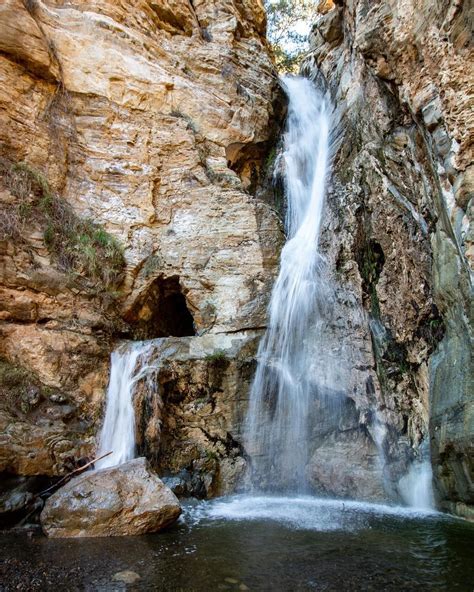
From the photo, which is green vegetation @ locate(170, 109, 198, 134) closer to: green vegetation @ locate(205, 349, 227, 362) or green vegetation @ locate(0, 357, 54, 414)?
green vegetation @ locate(205, 349, 227, 362)

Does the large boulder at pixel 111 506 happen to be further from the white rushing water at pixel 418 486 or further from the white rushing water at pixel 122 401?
the white rushing water at pixel 418 486

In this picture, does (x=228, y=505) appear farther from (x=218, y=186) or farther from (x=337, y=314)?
(x=218, y=186)

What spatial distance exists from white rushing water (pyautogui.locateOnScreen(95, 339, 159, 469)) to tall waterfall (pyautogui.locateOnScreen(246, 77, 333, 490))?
226 centimetres

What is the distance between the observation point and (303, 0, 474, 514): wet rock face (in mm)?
5930

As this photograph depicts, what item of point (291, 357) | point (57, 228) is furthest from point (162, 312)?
point (291, 357)

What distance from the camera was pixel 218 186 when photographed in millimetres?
11094

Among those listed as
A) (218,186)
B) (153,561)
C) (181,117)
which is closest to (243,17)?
(181,117)

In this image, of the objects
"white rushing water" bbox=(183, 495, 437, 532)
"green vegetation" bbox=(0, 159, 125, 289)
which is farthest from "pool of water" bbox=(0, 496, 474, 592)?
"green vegetation" bbox=(0, 159, 125, 289)

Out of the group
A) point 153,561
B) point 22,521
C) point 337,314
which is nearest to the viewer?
point 153,561

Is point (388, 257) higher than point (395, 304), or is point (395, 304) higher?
point (388, 257)

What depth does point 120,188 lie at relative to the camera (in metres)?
10.8

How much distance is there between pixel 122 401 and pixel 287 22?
2238cm

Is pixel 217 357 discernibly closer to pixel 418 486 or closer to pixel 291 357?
pixel 291 357

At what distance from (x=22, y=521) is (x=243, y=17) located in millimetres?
17293
